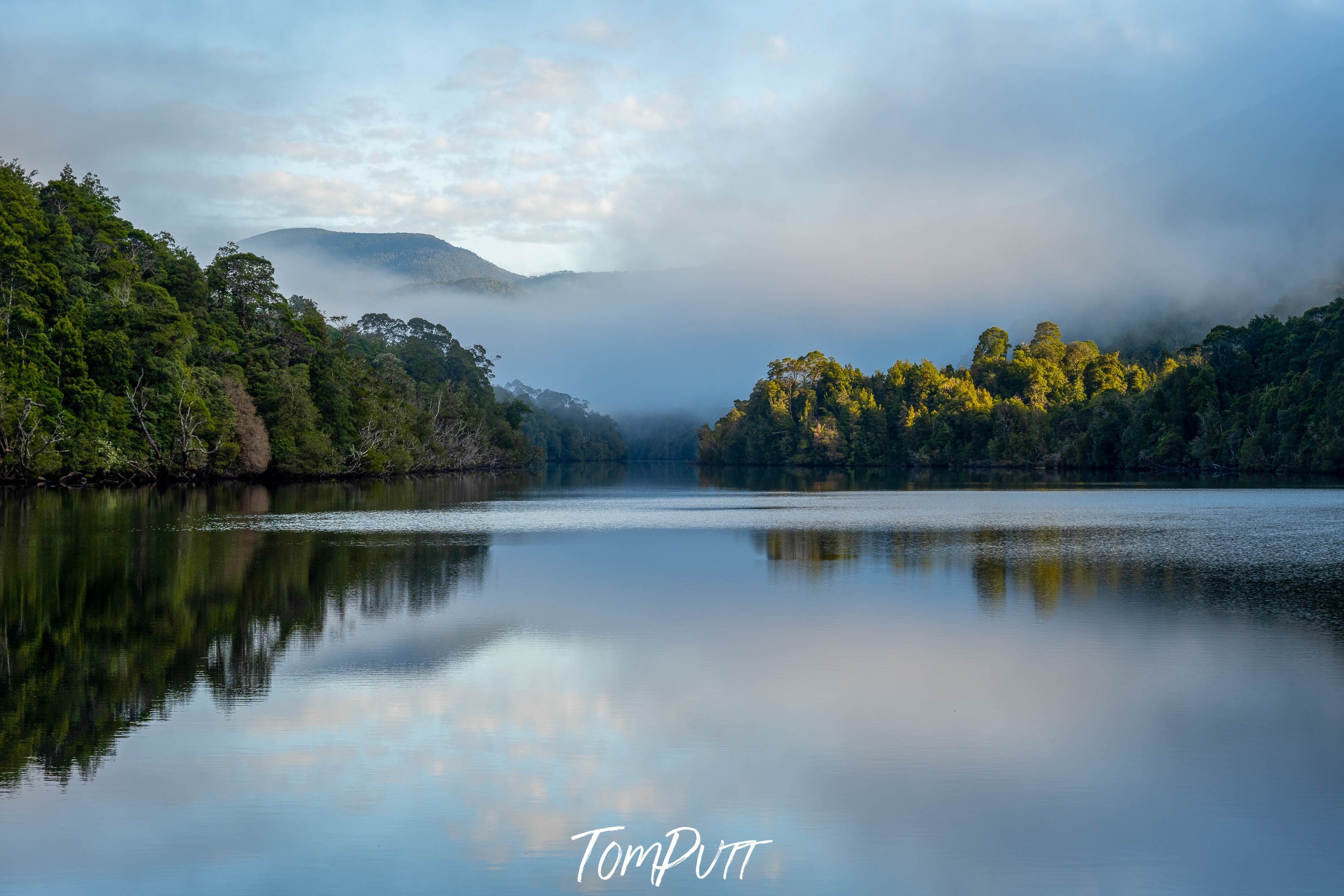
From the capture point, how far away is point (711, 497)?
57.3 meters

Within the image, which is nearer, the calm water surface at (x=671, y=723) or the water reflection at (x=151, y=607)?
the calm water surface at (x=671, y=723)

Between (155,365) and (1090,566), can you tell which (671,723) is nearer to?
(1090,566)

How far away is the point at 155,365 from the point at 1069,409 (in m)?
94.2

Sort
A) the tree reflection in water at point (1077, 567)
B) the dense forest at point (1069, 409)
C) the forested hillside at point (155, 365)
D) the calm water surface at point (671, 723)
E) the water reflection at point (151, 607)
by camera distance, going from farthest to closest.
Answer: the dense forest at point (1069, 409)
the forested hillside at point (155, 365)
the tree reflection in water at point (1077, 567)
the water reflection at point (151, 607)
the calm water surface at point (671, 723)

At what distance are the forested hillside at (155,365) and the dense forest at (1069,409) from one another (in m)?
66.8

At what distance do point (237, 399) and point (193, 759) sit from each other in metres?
58.1

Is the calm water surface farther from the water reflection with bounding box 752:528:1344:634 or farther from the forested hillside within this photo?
the forested hillside

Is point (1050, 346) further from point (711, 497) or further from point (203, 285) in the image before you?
point (203, 285)

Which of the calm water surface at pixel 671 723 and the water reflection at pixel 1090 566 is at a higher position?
the water reflection at pixel 1090 566

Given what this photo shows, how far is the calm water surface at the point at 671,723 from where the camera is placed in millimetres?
7352

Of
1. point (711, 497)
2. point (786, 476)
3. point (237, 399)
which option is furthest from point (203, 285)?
point (786, 476)

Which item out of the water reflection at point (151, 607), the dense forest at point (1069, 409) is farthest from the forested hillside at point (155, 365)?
the dense forest at point (1069, 409)

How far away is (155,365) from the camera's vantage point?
2234 inches

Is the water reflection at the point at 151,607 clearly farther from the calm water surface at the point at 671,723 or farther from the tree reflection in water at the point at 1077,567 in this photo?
the tree reflection in water at the point at 1077,567
